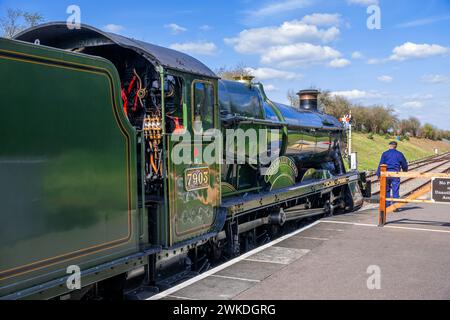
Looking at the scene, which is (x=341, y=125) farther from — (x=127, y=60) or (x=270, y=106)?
(x=127, y=60)

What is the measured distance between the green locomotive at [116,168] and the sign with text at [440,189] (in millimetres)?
2752

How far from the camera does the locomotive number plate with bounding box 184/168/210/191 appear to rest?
5069 mm

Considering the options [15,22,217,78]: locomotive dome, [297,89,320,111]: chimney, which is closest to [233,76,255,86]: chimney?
[15,22,217,78]: locomotive dome

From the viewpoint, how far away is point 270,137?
7.68 m

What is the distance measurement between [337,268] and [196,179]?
2.19m

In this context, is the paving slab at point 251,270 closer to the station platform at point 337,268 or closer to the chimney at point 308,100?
the station platform at point 337,268

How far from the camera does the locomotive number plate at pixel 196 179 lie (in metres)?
5.07

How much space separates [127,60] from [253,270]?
3061 millimetres

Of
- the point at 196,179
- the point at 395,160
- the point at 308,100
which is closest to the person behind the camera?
the point at 196,179

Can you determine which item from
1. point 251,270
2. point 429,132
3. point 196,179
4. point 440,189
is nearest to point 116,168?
point 196,179

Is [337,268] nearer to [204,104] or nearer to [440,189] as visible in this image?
[204,104]

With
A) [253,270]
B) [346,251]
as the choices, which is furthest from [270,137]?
[253,270]

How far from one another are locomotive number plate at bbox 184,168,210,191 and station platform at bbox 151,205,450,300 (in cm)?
109

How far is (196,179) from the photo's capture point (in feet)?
17.3
